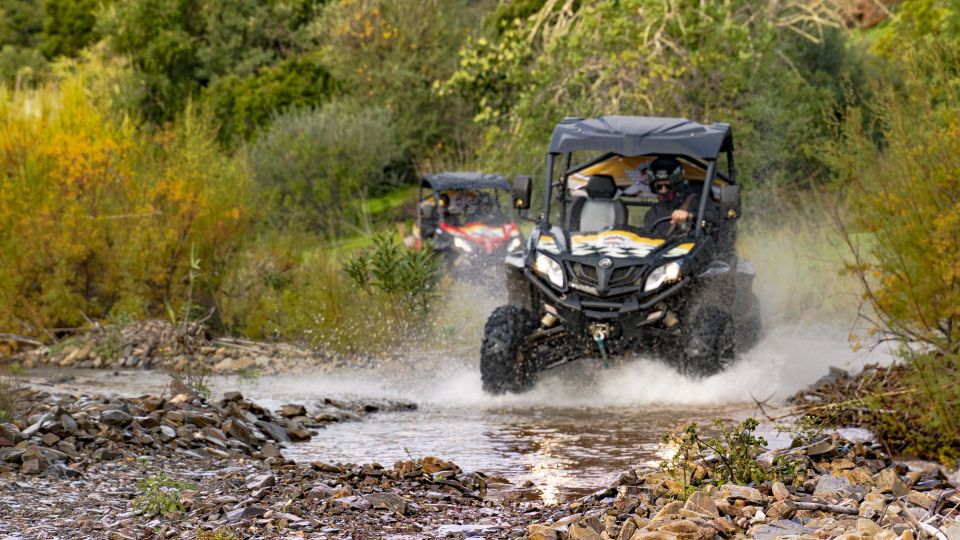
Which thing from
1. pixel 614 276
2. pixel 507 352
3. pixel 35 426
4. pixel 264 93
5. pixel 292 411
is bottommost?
pixel 292 411

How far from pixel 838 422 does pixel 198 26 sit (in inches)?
1431

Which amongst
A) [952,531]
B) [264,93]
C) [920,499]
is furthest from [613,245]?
[264,93]

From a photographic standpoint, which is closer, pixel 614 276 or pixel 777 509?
pixel 777 509

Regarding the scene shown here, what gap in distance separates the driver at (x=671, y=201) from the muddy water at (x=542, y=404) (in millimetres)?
1261

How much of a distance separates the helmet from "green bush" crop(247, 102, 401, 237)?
A: 16998mm

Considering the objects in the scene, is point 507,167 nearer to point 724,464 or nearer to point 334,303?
point 334,303

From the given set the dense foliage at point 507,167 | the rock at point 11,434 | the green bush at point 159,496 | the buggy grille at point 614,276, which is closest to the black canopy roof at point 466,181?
the dense foliage at point 507,167

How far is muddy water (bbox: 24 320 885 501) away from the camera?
379 inches

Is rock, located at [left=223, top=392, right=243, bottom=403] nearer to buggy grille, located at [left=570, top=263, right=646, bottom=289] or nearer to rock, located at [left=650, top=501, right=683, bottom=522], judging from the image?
buggy grille, located at [left=570, top=263, right=646, bottom=289]

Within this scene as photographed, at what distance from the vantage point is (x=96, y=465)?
8258 millimetres

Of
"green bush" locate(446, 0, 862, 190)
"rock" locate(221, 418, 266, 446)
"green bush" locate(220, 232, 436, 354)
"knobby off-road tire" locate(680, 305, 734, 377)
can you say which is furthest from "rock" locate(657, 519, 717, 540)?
"green bush" locate(446, 0, 862, 190)

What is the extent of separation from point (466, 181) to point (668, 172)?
8.32m

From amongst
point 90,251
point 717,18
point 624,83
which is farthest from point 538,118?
point 90,251

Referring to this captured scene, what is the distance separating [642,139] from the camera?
43.1 feet
